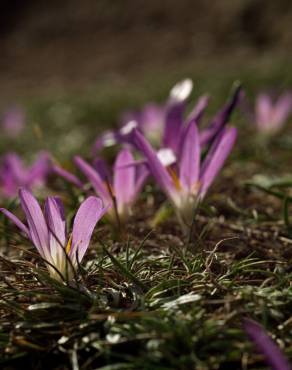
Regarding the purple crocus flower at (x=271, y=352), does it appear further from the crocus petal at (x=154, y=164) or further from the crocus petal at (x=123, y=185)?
the crocus petal at (x=123, y=185)

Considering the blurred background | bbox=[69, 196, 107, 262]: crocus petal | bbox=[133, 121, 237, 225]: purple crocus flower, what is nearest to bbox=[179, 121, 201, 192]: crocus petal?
bbox=[133, 121, 237, 225]: purple crocus flower

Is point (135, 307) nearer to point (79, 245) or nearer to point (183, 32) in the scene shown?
point (79, 245)

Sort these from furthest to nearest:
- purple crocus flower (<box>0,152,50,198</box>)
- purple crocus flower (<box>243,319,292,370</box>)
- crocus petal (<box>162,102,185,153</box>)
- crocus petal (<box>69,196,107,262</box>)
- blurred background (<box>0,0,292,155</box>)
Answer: blurred background (<box>0,0,292,155</box>) → purple crocus flower (<box>0,152,50,198</box>) → crocus petal (<box>162,102,185,153</box>) → crocus petal (<box>69,196,107,262</box>) → purple crocus flower (<box>243,319,292,370</box>)

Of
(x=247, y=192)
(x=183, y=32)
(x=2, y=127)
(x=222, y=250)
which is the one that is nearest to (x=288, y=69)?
(x=2, y=127)

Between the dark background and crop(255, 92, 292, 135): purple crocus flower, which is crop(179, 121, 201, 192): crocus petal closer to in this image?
crop(255, 92, 292, 135): purple crocus flower

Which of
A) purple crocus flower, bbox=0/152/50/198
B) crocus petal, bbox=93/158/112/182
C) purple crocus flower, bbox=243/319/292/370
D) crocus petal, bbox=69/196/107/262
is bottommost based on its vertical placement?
purple crocus flower, bbox=243/319/292/370
